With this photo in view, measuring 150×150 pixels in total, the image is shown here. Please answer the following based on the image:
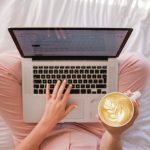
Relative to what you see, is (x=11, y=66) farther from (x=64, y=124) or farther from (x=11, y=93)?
(x=64, y=124)

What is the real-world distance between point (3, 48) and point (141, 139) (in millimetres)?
581

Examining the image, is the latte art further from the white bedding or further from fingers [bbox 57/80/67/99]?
the white bedding

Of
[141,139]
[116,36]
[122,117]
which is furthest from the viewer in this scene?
[141,139]

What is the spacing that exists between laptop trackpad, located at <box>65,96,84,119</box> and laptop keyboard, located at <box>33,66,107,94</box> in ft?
0.08

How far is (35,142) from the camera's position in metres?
1.05

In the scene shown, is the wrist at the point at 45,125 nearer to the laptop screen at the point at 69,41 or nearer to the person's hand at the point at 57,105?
the person's hand at the point at 57,105

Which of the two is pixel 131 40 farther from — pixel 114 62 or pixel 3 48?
pixel 3 48


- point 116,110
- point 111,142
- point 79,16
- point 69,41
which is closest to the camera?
point 116,110

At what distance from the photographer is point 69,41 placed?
41.1 inches

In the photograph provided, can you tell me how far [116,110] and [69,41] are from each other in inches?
12.3

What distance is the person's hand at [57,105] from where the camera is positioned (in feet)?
3.50

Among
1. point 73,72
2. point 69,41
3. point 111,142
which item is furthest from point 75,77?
point 111,142

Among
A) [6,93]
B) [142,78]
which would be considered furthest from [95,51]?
[6,93]

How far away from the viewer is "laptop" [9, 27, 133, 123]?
107cm
